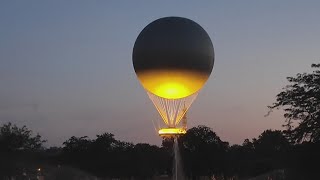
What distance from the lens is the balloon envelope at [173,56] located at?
29547mm

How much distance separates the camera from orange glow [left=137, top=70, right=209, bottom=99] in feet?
98.2

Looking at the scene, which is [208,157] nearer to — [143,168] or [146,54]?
[143,168]

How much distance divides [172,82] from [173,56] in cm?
139

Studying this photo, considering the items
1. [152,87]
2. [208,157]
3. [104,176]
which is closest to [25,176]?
[104,176]

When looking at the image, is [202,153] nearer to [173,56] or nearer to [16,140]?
[16,140]

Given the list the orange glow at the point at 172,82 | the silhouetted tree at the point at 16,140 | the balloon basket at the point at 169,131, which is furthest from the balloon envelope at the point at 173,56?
the silhouetted tree at the point at 16,140

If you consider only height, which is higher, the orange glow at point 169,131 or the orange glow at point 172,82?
the orange glow at point 172,82

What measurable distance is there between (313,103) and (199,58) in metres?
15.6

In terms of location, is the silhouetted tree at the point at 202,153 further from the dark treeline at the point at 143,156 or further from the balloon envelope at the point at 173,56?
the balloon envelope at the point at 173,56

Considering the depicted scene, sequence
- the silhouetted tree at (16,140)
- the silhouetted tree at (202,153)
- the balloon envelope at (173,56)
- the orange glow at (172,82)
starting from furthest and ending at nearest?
the silhouetted tree at (202,153)
the silhouetted tree at (16,140)
the orange glow at (172,82)
the balloon envelope at (173,56)

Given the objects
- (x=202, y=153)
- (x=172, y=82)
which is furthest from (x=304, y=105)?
(x=202, y=153)

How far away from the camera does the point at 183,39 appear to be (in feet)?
97.7

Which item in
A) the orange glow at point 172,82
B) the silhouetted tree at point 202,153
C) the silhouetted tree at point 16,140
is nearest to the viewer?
the orange glow at point 172,82

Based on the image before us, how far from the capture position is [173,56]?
29.5 metres
